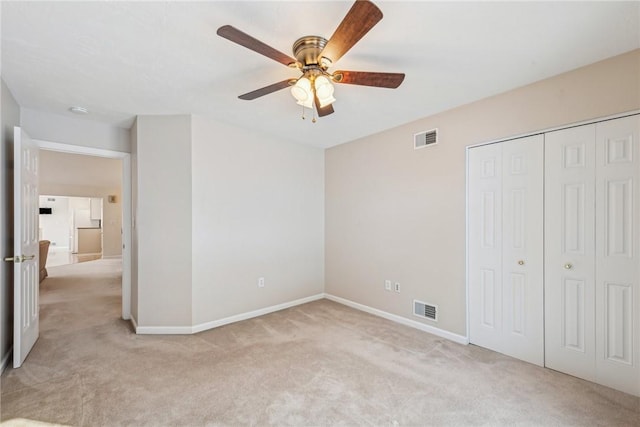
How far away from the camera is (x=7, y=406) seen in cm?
198

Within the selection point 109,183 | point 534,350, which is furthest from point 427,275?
point 109,183

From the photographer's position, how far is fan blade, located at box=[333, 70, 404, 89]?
5.99 feet

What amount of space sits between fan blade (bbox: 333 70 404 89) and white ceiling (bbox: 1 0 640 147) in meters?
0.26

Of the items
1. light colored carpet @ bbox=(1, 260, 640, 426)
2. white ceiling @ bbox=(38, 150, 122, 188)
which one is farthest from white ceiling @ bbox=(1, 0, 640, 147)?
white ceiling @ bbox=(38, 150, 122, 188)

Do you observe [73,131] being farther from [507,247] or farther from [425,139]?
[507,247]

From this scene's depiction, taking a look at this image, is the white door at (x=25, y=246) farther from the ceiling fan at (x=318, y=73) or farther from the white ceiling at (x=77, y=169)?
the white ceiling at (x=77, y=169)

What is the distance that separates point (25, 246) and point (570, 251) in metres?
4.81

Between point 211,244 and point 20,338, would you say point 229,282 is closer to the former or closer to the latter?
point 211,244

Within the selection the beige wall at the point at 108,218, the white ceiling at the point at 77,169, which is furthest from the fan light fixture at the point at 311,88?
the beige wall at the point at 108,218

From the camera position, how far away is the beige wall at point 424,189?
2.33m

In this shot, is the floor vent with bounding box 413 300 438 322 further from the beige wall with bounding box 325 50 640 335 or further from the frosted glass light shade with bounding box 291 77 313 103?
the frosted glass light shade with bounding box 291 77 313 103

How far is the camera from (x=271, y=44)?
1951mm

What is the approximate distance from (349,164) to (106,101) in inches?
119

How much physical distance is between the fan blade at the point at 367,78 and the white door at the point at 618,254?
1789mm
